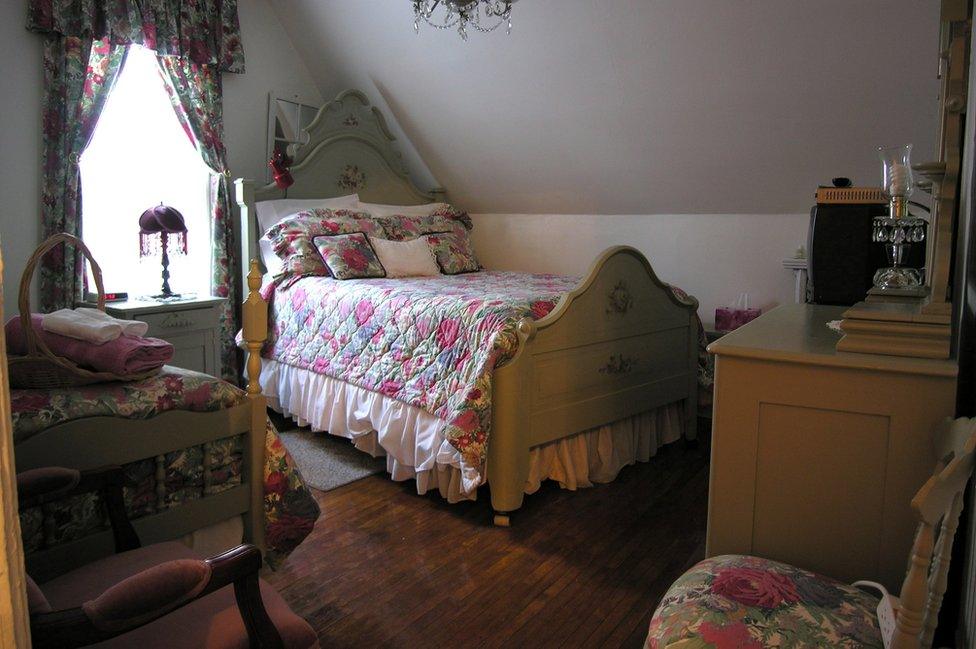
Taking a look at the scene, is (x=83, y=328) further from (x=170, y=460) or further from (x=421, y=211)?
(x=421, y=211)

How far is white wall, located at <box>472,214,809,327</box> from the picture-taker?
3.76 meters

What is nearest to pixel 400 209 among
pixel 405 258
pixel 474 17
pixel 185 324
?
pixel 405 258

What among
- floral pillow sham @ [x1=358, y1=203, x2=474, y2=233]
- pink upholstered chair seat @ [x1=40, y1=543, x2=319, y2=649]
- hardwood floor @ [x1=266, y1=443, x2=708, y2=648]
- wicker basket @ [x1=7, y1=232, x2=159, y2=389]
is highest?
floral pillow sham @ [x1=358, y1=203, x2=474, y2=233]

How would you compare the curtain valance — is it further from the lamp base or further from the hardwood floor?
the lamp base

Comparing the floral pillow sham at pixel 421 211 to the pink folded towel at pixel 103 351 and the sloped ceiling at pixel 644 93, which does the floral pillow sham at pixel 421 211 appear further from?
the pink folded towel at pixel 103 351

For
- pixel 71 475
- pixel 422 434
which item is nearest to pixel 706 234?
pixel 422 434

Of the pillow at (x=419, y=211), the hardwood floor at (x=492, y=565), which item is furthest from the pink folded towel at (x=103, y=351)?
the pillow at (x=419, y=211)

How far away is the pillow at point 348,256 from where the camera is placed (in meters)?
3.69

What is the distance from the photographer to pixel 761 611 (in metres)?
1.11

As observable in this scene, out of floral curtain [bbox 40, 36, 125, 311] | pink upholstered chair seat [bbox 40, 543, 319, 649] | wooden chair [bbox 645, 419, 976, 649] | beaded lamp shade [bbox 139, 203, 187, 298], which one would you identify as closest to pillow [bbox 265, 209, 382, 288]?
beaded lamp shade [bbox 139, 203, 187, 298]

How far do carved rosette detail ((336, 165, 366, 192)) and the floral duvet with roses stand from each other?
3.37 ft

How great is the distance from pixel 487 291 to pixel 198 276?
1.96m

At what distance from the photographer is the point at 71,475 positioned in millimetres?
1356

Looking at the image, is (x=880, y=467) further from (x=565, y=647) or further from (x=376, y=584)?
(x=376, y=584)
